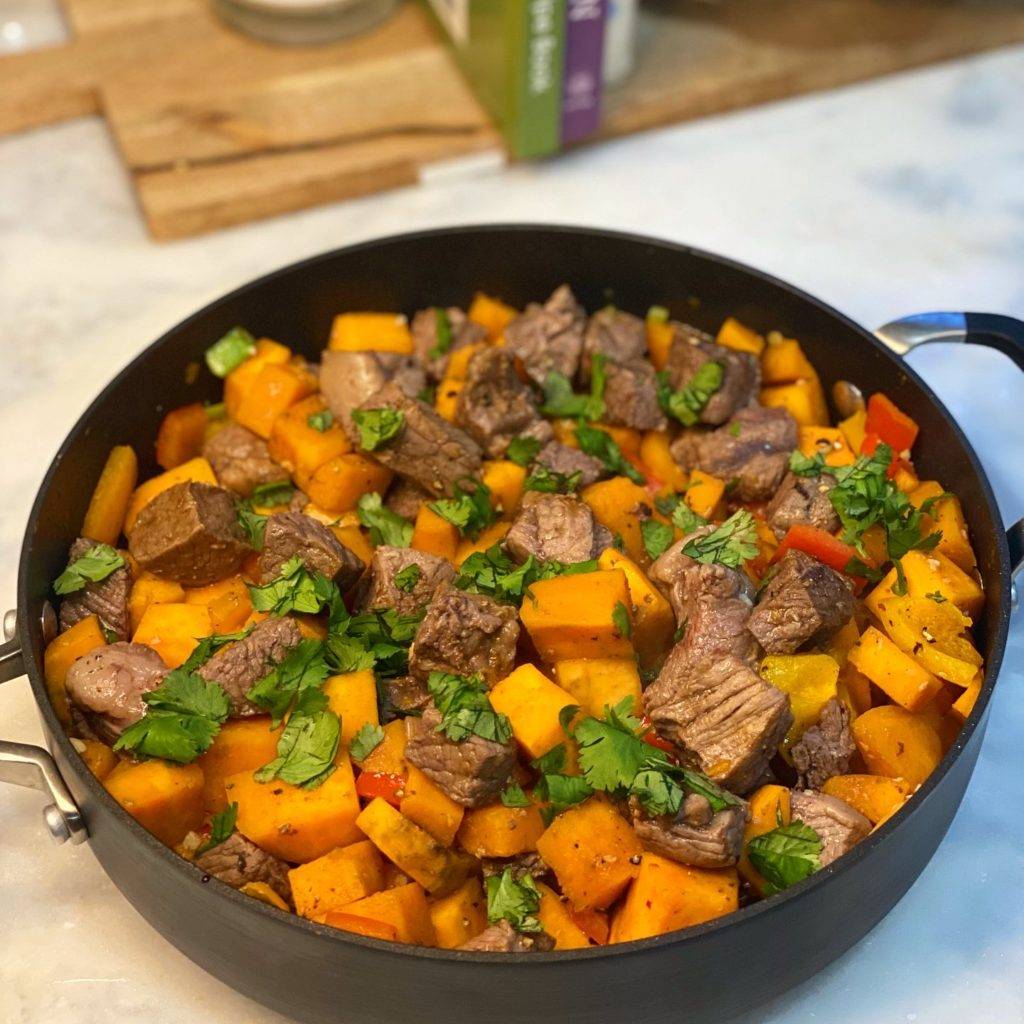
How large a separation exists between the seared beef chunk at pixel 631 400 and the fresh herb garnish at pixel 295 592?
0.70 metres

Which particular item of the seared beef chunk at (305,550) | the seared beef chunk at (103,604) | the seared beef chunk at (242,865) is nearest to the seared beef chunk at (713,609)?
the seared beef chunk at (305,550)

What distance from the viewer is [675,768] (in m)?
1.88

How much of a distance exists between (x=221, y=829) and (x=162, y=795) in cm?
10

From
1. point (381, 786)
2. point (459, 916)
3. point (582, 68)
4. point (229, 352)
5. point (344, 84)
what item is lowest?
point (459, 916)

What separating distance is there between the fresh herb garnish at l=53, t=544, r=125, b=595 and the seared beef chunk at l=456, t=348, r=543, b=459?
689 mm

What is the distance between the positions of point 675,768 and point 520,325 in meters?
1.11

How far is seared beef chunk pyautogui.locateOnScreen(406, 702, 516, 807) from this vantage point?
6.21ft

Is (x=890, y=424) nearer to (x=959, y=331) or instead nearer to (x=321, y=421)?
(x=959, y=331)

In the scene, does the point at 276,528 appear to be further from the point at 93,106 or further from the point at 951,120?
the point at 951,120

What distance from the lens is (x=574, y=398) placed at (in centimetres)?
262

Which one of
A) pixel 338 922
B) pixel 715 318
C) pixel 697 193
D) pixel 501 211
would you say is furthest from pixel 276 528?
pixel 697 193

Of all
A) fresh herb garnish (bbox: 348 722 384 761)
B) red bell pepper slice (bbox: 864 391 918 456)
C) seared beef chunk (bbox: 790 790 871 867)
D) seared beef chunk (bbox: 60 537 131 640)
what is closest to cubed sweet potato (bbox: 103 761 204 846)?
fresh herb garnish (bbox: 348 722 384 761)

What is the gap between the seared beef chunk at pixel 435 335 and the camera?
2699mm

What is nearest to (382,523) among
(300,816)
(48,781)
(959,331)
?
(300,816)
